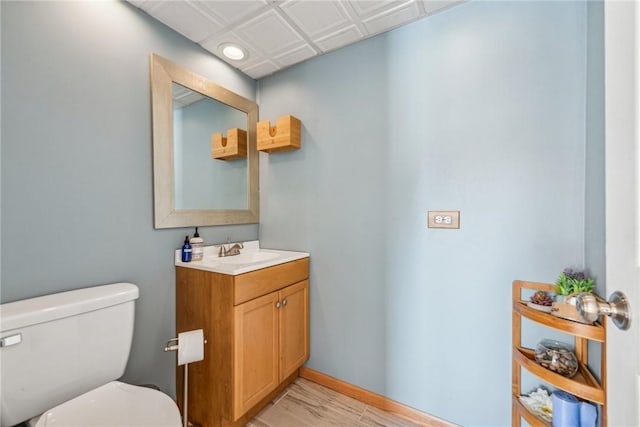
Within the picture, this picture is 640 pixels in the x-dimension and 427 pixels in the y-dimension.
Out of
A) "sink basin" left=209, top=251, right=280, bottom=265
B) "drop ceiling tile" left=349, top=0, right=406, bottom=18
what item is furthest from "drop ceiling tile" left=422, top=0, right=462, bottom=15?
"sink basin" left=209, top=251, right=280, bottom=265

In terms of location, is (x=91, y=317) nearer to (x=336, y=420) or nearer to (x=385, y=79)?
(x=336, y=420)

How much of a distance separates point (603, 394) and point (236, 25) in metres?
2.36

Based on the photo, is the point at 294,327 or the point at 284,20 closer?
the point at 284,20

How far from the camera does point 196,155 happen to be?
165cm

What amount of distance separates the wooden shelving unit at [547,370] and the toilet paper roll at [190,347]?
1.44 metres

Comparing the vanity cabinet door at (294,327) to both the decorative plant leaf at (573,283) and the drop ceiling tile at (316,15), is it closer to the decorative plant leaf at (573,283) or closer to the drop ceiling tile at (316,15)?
the decorative plant leaf at (573,283)

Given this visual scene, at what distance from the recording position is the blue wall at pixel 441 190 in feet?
3.76

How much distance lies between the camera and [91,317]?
40.4 inches

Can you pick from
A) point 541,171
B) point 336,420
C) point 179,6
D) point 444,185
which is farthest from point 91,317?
point 541,171

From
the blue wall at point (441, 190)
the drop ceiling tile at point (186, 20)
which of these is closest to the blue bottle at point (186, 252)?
the blue wall at point (441, 190)

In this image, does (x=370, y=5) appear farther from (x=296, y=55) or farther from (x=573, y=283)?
(x=573, y=283)

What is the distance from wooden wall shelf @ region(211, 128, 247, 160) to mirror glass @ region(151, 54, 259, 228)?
0.02 metres

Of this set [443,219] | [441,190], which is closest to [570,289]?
[443,219]

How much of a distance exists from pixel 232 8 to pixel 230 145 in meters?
0.81
